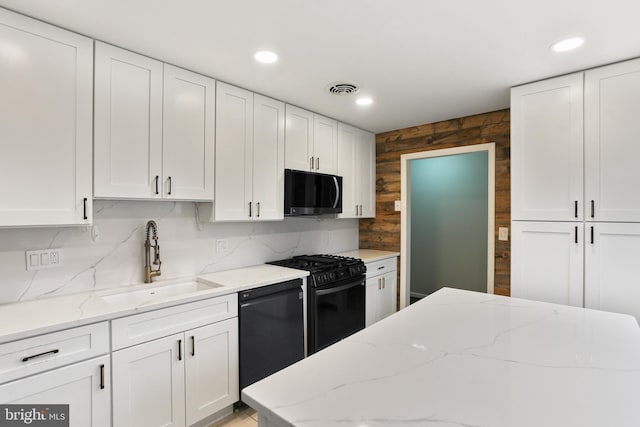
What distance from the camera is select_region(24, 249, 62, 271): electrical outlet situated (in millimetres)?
1819

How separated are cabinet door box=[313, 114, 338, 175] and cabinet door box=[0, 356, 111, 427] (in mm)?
2294

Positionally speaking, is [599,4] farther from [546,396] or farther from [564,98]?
[546,396]

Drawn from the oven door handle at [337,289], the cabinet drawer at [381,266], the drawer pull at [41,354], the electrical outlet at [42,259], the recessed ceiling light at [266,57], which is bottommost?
the oven door handle at [337,289]

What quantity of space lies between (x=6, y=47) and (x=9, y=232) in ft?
3.09

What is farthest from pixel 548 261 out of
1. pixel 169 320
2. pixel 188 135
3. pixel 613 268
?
pixel 188 135

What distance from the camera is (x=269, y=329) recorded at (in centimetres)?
235

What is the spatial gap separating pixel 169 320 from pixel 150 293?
44 cm

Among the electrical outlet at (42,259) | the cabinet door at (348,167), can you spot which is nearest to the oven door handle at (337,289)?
the cabinet door at (348,167)

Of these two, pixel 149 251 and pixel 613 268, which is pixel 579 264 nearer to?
pixel 613 268

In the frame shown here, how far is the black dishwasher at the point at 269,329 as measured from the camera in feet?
7.27

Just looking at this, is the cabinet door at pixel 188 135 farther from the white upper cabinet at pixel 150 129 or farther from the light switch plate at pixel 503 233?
the light switch plate at pixel 503 233

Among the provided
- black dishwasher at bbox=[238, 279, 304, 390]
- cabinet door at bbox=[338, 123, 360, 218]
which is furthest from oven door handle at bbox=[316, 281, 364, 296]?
cabinet door at bbox=[338, 123, 360, 218]

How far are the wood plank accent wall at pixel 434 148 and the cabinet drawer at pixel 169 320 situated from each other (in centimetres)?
234

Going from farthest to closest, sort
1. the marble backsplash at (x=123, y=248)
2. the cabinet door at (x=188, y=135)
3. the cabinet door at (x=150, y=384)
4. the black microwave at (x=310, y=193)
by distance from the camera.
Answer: the black microwave at (x=310, y=193) → the cabinet door at (x=188, y=135) → the marble backsplash at (x=123, y=248) → the cabinet door at (x=150, y=384)
